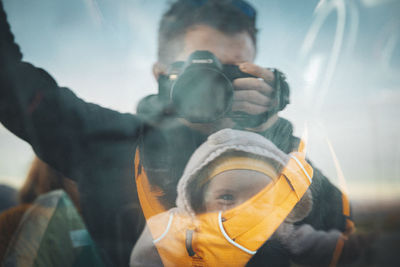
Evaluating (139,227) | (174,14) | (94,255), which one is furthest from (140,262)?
(174,14)

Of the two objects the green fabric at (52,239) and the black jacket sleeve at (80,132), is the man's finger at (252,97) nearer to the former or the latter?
the black jacket sleeve at (80,132)

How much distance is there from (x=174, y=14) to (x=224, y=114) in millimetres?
205

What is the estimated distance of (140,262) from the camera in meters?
0.33

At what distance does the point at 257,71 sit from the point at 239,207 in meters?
0.20

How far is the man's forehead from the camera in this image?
35cm

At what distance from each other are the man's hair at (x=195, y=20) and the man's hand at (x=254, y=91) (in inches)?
3.1

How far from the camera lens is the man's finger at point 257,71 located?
31 centimetres

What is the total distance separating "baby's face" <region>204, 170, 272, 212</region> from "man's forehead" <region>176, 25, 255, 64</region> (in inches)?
7.3

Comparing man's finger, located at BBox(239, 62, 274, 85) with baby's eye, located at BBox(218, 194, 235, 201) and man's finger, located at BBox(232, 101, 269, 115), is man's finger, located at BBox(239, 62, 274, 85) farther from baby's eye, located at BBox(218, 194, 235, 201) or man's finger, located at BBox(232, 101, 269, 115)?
baby's eye, located at BBox(218, 194, 235, 201)

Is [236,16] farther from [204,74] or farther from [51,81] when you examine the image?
[51,81]

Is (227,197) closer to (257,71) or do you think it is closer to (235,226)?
(235,226)

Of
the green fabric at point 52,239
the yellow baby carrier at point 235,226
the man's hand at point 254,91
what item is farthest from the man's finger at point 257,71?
the green fabric at point 52,239

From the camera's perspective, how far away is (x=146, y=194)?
35cm

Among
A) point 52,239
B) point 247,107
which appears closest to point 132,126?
point 247,107
